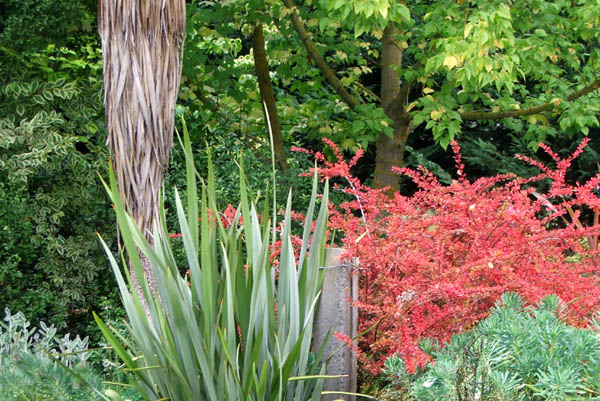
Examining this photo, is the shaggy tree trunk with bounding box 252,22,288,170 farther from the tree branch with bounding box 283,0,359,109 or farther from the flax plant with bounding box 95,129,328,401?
the flax plant with bounding box 95,129,328,401

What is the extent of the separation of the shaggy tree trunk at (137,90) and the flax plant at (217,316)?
930 millimetres

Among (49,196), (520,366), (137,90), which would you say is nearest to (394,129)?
(49,196)

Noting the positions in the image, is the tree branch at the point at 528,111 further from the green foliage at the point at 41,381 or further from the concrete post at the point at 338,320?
the green foliage at the point at 41,381

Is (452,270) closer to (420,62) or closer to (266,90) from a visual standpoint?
(420,62)

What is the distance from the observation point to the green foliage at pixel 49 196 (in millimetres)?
4859

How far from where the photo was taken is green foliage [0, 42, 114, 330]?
486 cm

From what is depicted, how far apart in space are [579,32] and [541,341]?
13.5 feet

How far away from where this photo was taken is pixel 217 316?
2.43 meters

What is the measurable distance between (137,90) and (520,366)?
2161 millimetres

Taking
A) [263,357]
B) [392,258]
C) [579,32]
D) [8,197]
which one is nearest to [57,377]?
[263,357]

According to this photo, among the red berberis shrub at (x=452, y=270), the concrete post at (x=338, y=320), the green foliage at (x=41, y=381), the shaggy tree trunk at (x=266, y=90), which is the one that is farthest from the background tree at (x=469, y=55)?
the green foliage at (x=41, y=381)

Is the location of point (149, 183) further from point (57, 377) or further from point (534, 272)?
point (534, 272)

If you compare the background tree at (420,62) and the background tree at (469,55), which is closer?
the background tree at (469,55)

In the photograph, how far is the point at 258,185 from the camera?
6.21 meters
